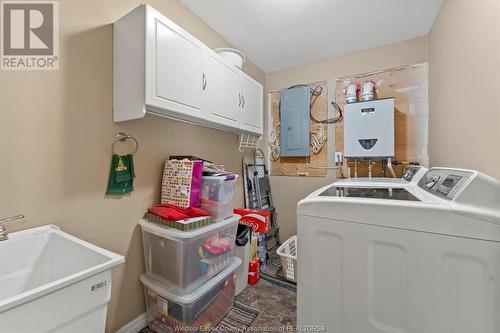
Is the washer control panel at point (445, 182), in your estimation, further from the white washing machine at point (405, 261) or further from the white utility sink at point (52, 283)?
the white utility sink at point (52, 283)

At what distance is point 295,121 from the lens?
3.00 meters

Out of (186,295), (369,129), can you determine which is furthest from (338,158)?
(186,295)

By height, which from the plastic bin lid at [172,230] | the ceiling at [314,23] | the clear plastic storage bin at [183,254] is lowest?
the clear plastic storage bin at [183,254]

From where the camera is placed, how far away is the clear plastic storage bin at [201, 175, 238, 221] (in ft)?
5.51

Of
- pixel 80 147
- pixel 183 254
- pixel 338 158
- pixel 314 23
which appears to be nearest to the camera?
pixel 80 147

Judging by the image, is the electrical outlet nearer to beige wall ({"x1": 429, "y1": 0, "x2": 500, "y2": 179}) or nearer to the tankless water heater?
the tankless water heater

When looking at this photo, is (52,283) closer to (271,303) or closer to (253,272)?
(271,303)

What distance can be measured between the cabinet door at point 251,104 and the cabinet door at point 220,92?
12 cm

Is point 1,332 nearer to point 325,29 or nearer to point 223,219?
point 223,219

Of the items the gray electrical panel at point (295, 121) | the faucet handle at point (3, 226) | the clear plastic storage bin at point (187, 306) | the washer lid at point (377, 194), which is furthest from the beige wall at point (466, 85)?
the faucet handle at point (3, 226)

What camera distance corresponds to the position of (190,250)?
143 centimetres

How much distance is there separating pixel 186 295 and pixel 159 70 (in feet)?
4.62

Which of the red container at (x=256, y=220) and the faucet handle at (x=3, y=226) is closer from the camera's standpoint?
the faucet handle at (x=3, y=226)

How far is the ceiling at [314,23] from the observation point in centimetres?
190
